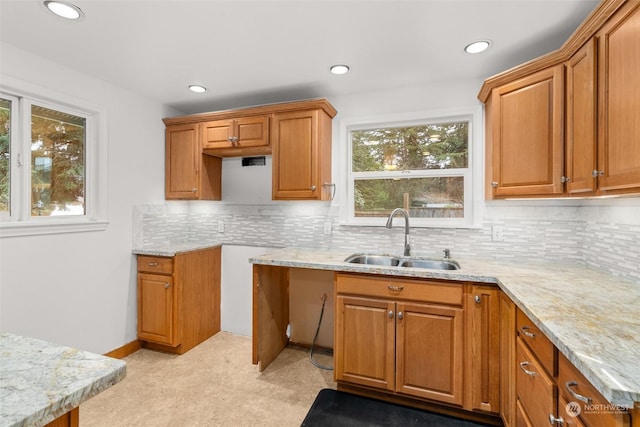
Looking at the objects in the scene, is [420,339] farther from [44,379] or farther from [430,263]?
[44,379]

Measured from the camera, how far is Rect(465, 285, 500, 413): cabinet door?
5.73ft

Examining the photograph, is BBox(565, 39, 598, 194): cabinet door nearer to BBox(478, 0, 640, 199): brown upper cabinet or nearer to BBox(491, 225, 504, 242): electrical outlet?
BBox(478, 0, 640, 199): brown upper cabinet

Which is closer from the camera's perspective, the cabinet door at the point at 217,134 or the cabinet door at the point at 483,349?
the cabinet door at the point at 483,349

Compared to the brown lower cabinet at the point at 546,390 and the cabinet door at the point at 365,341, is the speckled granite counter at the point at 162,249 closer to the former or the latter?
the cabinet door at the point at 365,341

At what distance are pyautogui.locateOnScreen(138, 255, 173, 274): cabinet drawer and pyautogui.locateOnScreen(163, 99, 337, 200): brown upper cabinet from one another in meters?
→ 0.65

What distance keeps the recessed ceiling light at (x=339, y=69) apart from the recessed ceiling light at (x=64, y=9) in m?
1.51

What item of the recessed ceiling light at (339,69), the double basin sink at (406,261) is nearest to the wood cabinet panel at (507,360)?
the double basin sink at (406,261)

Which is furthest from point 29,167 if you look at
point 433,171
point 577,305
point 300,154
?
point 577,305

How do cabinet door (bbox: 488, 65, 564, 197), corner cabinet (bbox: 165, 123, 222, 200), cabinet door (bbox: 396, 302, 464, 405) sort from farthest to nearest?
1. corner cabinet (bbox: 165, 123, 222, 200)
2. cabinet door (bbox: 396, 302, 464, 405)
3. cabinet door (bbox: 488, 65, 564, 197)

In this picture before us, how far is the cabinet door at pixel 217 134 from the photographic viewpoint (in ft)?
9.11

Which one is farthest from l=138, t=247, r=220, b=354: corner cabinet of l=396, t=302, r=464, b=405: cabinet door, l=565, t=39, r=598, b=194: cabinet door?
l=565, t=39, r=598, b=194: cabinet door

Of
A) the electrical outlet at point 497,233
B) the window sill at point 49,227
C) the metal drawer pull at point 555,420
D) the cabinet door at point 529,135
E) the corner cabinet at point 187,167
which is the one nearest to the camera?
the metal drawer pull at point 555,420

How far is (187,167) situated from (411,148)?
6.99 feet

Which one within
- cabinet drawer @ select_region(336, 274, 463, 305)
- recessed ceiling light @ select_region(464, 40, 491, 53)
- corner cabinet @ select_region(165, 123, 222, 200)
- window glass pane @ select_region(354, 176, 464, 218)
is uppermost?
recessed ceiling light @ select_region(464, 40, 491, 53)
